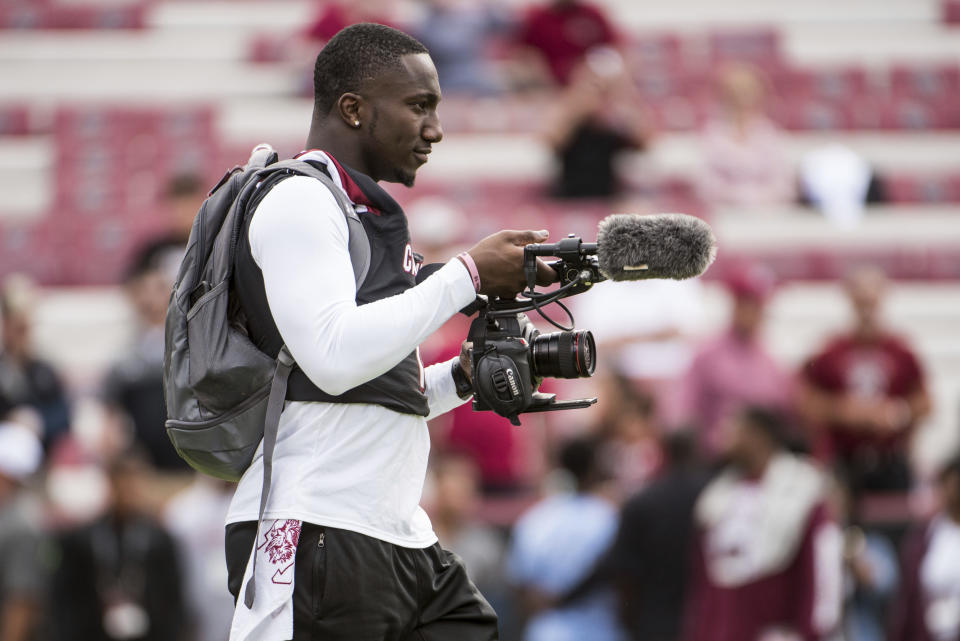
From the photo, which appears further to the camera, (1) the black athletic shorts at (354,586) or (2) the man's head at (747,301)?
(2) the man's head at (747,301)

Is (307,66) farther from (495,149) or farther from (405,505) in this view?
(405,505)

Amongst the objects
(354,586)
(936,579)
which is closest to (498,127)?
(936,579)

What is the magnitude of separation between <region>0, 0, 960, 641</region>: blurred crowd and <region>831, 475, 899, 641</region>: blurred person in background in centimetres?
1

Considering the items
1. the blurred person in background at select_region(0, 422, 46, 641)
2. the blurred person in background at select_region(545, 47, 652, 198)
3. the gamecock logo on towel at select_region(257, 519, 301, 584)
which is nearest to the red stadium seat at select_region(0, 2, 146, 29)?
the blurred person in background at select_region(545, 47, 652, 198)

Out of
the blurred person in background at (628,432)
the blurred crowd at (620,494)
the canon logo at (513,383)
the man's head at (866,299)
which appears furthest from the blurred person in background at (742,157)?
the canon logo at (513,383)

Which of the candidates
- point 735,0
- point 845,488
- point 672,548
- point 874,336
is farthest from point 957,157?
point 672,548

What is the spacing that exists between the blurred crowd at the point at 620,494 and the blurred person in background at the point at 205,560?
0.01 m

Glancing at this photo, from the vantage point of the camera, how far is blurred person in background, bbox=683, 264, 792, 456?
25.6 ft

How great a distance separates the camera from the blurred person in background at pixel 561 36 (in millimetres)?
11844

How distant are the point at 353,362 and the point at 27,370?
549 centimetres

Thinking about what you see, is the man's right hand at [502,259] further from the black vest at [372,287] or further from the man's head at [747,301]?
the man's head at [747,301]

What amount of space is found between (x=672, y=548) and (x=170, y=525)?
2.50 meters

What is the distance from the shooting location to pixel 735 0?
50.1 feet

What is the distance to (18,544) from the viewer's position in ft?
23.6
